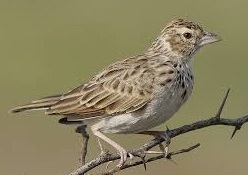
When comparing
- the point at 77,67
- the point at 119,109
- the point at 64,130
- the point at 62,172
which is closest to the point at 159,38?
the point at 119,109

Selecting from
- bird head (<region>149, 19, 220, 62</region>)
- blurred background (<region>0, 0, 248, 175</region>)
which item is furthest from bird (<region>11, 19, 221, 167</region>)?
blurred background (<region>0, 0, 248, 175</region>)

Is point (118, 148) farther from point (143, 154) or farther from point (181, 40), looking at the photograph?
point (181, 40)

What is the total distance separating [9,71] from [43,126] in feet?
19.6

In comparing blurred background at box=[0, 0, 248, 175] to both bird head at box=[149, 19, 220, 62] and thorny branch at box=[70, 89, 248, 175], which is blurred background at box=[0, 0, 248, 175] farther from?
thorny branch at box=[70, 89, 248, 175]

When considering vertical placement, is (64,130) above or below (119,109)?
below

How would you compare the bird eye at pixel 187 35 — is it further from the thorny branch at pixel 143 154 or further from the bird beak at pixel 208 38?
the thorny branch at pixel 143 154

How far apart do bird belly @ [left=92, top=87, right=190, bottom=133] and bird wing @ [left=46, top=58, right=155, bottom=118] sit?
78mm

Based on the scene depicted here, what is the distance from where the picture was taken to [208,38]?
9156 mm

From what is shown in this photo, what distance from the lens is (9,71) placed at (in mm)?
30953

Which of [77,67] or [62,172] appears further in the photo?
[77,67]

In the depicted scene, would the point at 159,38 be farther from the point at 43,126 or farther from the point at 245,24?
the point at 245,24

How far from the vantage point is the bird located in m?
8.15

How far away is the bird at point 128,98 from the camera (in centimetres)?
815

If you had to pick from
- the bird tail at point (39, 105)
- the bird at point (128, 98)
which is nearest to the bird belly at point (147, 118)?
the bird at point (128, 98)
